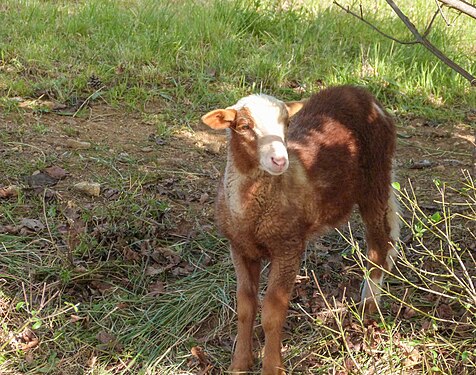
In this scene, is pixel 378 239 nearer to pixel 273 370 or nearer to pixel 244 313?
pixel 244 313

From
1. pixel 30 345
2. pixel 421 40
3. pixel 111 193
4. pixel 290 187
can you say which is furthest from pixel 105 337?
pixel 421 40

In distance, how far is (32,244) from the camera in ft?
18.3

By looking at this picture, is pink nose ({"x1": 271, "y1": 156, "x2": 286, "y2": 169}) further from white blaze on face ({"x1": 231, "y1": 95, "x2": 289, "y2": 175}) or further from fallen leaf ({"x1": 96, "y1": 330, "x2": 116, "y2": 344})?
fallen leaf ({"x1": 96, "y1": 330, "x2": 116, "y2": 344})

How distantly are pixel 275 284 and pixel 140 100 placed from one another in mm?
3474

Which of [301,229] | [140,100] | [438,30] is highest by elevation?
[301,229]

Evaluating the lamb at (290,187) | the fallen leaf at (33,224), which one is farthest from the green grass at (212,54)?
the lamb at (290,187)

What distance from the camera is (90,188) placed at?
6.12 metres

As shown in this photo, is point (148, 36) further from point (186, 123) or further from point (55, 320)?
point (55, 320)

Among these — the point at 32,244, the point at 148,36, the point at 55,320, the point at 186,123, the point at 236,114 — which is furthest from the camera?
the point at 148,36

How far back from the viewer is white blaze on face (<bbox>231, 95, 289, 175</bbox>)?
14.0 feet

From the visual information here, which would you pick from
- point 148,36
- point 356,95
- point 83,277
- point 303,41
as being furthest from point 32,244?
point 303,41

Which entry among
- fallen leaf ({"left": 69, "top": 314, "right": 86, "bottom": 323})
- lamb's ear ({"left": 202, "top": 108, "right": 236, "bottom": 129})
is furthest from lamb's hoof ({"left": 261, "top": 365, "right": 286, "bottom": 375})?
lamb's ear ({"left": 202, "top": 108, "right": 236, "bottom": 129})

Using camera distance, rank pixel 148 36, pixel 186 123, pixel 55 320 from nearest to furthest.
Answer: pixel 55 320 < pixel 186 123 < pixel 148 36

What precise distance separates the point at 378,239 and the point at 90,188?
2.10 m
